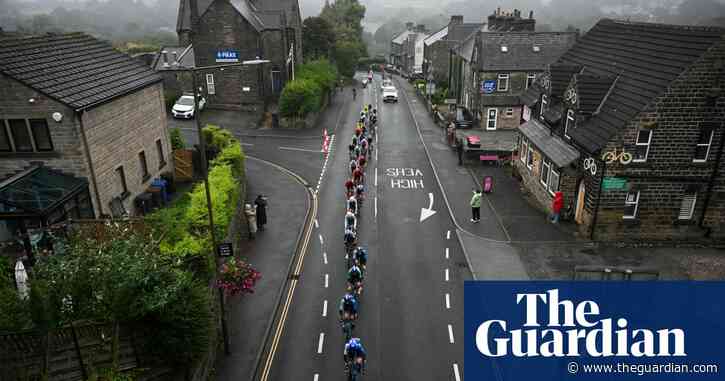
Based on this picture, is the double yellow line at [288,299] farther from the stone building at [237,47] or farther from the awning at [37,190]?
the stone building at [237,47]

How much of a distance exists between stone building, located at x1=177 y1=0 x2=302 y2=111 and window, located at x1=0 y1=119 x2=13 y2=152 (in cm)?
2750

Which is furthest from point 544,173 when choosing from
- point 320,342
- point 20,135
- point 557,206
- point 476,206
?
point 20,135

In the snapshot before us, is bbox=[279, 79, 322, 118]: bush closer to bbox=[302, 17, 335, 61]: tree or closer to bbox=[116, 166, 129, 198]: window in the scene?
bbox=[116, 166, 129, 198]: window

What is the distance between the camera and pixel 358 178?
88.7 feet

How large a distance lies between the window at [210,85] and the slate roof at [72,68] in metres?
22.4

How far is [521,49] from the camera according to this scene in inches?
1670

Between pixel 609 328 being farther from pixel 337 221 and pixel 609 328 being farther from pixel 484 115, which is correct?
pixel 484 115

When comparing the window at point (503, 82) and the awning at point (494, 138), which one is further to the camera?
the window at point (503, 82)

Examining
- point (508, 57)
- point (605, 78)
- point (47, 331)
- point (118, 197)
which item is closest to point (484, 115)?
point (508, 57)

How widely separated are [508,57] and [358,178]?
23.0 metres

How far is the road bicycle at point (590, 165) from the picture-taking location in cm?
2186

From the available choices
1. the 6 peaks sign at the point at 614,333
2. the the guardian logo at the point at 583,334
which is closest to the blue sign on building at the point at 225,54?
the 6 peaks sign at the point at 614,333

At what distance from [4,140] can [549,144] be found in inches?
1009

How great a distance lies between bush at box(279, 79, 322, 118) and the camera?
140 ft
